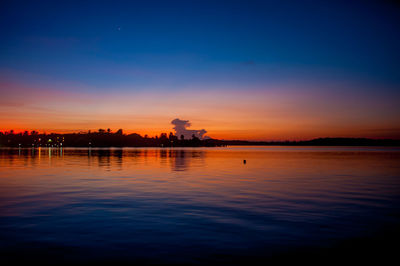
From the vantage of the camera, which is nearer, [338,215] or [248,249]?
[248,249]

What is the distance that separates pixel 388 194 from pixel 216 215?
18554 mm

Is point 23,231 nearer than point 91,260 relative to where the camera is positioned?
No

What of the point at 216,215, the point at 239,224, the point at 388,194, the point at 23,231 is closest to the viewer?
the point at 23,231

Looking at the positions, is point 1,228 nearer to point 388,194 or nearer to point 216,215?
point 216,215

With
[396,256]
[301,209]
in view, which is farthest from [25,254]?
[301,209]

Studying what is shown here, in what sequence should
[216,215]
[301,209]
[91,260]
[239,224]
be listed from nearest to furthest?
1. [91,260]
2. [239,224]
3. [216,215]
4. [301,209]

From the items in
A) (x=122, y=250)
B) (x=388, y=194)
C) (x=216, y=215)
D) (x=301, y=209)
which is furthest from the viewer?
(x=388, y=194)

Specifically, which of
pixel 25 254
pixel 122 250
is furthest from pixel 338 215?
pixel 25 254

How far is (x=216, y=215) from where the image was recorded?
18.6 metres

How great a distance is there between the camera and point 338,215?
18.7m

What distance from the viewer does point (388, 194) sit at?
27.6 metres

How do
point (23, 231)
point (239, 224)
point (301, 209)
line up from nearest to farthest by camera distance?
1. point (23, 231)
2. point (239, 224)
3. point (301, 209)

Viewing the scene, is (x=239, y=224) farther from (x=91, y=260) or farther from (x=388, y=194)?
(x=388, y=194)

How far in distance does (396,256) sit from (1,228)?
18.0 metres
